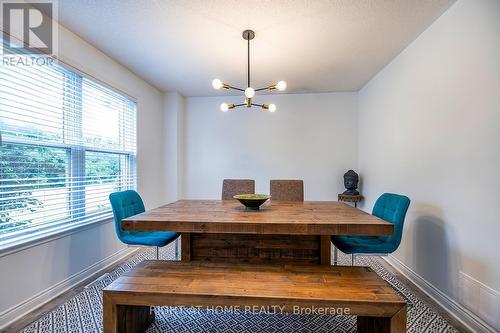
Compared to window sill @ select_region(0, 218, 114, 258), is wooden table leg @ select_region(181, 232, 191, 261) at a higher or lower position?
lower

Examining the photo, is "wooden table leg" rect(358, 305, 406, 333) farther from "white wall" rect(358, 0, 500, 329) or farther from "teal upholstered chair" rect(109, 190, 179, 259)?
"teal upholstered chair" rect(109, 190, 179, 259)

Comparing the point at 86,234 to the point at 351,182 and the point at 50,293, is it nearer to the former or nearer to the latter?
the point at 50,293

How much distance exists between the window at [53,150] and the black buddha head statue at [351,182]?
11.6ft

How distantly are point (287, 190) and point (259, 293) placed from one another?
1790 mm

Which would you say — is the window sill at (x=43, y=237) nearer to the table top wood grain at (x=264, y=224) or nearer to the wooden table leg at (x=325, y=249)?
the table top wood grain at (x=264, y=224)

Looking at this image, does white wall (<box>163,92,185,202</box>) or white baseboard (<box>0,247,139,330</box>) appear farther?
white wall (<box>163,92,185,202</box>)

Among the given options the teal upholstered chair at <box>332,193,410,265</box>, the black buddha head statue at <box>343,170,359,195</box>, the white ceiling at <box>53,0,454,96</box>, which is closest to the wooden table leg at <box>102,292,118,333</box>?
the teal upholstered chair at <box>332,193,410,265</box>

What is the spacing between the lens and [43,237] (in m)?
2.02

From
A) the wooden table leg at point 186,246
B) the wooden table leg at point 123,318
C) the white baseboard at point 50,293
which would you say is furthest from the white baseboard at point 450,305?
the white baseboard at point 50,293

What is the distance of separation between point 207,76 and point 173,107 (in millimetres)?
1144

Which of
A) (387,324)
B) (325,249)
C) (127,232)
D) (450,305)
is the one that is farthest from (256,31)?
(450,305)

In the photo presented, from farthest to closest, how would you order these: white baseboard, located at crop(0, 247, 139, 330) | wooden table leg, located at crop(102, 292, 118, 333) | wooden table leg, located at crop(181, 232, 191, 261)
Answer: wooden table leg, located at crop(181, 232, 191, 261), white baseboard, located at crop(0, 247, 139, 330), wooden table leg, located at crop(102, 292, 118, 333)

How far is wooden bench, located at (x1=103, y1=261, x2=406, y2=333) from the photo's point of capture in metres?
1.34

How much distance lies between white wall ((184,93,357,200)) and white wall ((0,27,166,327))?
0.70 metres
